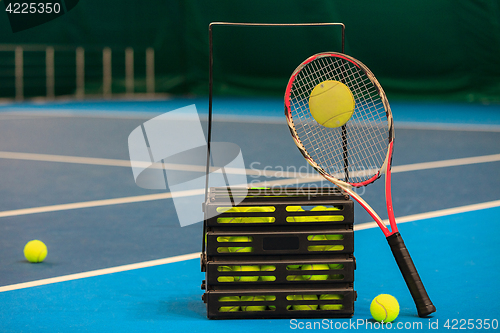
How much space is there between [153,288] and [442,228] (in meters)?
2.10

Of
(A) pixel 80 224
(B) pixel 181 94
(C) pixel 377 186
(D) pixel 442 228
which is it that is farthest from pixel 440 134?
(B) pixel 181 94

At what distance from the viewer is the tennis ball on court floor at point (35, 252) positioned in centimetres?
362

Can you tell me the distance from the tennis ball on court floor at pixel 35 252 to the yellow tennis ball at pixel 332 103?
1.71 m

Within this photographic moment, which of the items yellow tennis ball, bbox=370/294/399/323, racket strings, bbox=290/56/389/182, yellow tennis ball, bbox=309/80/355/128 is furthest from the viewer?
racket strings, bbox=290/56/389/182

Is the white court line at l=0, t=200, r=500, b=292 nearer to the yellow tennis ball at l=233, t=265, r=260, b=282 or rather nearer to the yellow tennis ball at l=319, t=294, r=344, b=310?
the yellow tennis ball at l=233, t=265, r=260, b=282

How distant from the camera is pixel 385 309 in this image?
2734 mm

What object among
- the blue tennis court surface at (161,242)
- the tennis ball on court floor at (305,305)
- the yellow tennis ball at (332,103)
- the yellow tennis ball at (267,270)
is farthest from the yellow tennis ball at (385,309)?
the yellow tennis ball at (332,103)

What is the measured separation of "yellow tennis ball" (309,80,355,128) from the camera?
2.84 meters

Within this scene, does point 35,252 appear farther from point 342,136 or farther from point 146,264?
point 342,136

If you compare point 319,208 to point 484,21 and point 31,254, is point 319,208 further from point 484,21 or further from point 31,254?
point 484,21

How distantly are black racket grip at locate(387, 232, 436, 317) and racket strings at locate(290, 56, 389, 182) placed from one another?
386 millimetres

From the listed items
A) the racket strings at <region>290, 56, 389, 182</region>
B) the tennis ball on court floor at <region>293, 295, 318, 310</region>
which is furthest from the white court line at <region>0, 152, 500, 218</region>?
the tennis ball on court floor at <region>293, 295, 318, 310</region>

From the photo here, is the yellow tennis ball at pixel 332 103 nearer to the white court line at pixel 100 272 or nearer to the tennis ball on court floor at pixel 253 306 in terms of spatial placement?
the tennis ball on court floor at pixel 253 306

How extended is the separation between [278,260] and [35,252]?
1.48 meters
